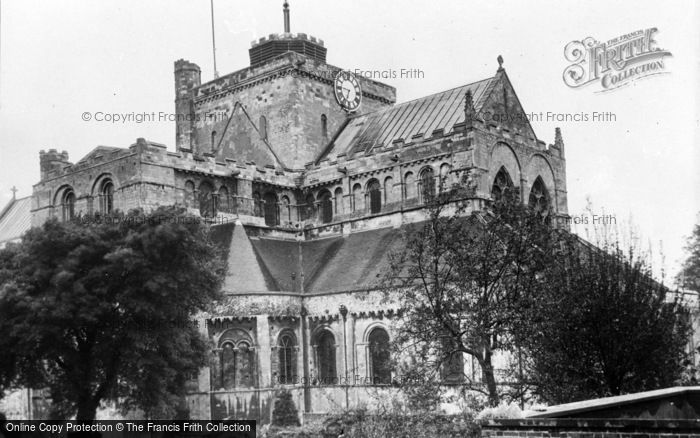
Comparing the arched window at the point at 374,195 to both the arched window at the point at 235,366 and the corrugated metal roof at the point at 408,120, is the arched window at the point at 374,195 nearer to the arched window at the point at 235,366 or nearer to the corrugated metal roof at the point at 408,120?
the corrugated metal roof at the point at 408,120

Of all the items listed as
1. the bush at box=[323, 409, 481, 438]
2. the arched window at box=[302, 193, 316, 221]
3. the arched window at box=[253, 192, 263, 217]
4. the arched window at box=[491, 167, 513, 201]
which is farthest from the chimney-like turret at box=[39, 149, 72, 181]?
the bush at box=[323, 409, 481, 438]

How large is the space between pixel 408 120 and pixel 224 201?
39.8 ft

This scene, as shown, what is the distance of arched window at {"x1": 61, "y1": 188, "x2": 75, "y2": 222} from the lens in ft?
177

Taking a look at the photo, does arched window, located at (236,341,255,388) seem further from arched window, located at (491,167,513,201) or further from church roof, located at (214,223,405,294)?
arched window, located at (491,167,513,201)

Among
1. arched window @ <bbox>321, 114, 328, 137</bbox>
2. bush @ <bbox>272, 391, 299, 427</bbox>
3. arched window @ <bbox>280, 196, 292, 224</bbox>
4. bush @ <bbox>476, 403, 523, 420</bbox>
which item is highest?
arched window @ <bbox>321, 114, 328, 137</bbox>

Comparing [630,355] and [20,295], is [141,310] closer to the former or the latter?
[20,295]

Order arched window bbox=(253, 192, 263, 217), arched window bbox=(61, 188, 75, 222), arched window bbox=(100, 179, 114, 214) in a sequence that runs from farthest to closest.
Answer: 1. arched window bbox=(253, 192, 263, 217)
2. arched window bbox=(61, 188, 75, 222)
3. arched window bbox=(100, 179, 114, 214)

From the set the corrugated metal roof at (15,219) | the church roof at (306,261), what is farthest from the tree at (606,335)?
the corrugated metal roof at (15,219)

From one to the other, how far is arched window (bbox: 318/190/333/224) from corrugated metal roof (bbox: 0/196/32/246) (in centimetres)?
2924

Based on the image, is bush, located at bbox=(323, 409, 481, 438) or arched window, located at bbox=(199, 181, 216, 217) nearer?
bush, located at bbox=(323, 409, 481, 438)

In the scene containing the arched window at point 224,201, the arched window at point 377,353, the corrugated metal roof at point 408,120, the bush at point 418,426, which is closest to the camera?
the bush at point 418,426

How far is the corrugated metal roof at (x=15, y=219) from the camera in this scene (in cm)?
7538

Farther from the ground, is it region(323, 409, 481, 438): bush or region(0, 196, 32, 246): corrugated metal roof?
region(0, 196, 32, 246): corrugated metal roof

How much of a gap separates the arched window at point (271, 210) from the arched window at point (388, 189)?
286 inches
